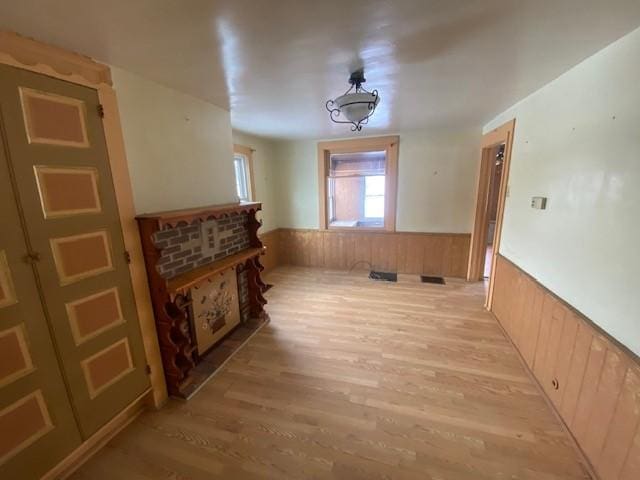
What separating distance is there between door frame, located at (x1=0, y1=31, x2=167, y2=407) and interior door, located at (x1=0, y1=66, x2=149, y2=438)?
0.04m

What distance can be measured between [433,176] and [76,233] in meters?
4.08

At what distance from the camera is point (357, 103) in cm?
Answer: 173

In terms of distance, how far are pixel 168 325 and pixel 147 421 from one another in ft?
2.07

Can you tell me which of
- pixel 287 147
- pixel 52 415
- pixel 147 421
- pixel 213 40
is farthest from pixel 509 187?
pixel 52 415

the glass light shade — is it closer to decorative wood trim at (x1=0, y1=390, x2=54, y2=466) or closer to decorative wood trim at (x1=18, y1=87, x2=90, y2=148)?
decorative wood trim at (x1=18, y1=87, x2=90, y2=148)

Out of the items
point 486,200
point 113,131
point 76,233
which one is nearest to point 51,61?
point 113,131

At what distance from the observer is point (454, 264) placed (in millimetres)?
4117

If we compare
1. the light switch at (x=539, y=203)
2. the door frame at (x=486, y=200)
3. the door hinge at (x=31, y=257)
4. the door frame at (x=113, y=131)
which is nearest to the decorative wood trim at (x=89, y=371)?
the door frame at (x=113, y=131)

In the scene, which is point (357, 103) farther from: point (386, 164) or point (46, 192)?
point (386, 164)

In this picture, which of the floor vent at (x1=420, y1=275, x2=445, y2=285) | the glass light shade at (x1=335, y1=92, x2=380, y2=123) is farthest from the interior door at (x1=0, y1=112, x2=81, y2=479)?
the floor vent at (x1=420, y1=275, x2=445, y2=285)

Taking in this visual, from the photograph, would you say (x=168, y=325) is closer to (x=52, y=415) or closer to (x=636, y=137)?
(x=52, y=415)

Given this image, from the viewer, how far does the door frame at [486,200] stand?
2.76 m

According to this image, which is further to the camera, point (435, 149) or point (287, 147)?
point (287, 147)

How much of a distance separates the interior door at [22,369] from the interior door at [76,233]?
0.04 meters
